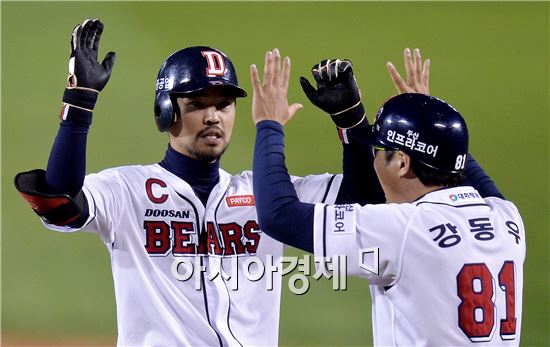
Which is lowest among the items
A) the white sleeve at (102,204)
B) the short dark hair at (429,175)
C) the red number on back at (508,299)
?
the red number on back at (508,299)

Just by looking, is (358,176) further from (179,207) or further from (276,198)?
(179,207)

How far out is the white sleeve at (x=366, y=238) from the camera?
2.68m

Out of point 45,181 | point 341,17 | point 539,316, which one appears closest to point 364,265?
point 45,181

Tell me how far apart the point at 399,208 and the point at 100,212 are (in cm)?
112

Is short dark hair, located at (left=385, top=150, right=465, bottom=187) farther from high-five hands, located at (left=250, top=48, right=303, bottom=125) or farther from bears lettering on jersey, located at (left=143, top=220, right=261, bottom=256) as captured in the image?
bears lettering on jersey, located at (left=143, top=220, right=261, bottom=256)

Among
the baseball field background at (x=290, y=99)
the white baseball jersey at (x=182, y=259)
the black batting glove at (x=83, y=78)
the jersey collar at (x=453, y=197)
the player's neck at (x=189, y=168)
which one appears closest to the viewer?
the jersey collar at (x=453, y=197)

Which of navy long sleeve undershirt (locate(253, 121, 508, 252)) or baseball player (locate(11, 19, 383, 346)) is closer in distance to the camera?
navy long sleeve undershirt (locate(253, 121, 508, 252))

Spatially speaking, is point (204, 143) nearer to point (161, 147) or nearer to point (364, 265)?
point (364, 265)

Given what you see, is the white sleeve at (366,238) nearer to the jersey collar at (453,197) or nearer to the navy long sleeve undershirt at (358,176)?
the jersey collar at (453,197)

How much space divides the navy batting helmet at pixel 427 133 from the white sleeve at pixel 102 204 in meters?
1.03

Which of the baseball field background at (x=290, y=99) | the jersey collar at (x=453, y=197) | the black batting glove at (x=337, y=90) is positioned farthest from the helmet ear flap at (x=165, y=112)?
the baseball field background at (x=290, y=99)

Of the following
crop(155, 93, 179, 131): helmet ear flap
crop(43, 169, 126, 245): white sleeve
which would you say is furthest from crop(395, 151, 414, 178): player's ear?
crop(43, 169, 126, 245): white sleeve

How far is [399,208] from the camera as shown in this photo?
2736mm

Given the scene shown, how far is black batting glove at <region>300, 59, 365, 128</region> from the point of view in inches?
126
